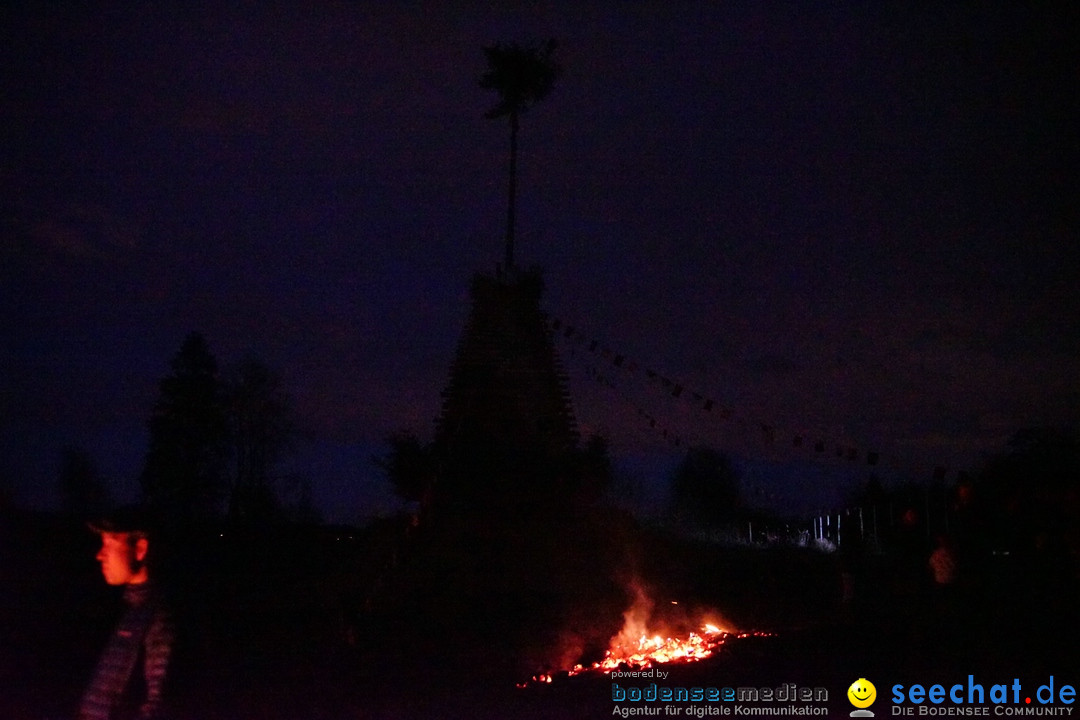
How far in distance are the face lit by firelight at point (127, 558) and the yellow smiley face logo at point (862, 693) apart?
21.7ft

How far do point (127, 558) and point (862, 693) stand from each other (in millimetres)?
6939

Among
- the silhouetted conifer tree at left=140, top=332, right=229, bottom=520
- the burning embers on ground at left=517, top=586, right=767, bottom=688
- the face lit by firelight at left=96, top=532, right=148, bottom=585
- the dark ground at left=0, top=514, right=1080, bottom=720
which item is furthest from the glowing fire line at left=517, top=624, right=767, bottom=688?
the silhouetted conifer tree at left=140, top=332, right=229, bottom=520

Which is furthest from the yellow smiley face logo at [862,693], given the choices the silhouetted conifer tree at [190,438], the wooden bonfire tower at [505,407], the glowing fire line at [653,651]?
the silhouetted conifer tree at [190,438]

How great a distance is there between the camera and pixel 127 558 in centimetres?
600

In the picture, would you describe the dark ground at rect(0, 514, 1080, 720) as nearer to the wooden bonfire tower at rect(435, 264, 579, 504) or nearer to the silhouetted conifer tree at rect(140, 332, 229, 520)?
the wooden bonfire tower at rect(435, 264, 579, 504)

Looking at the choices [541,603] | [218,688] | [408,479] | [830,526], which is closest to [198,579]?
[408,479]

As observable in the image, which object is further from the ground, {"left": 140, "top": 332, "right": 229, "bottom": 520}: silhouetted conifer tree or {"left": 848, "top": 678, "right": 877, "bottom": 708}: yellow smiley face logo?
{"left": 140, "top": 332, "right": 229, "bottom": 520}: silhouetted conifer tree

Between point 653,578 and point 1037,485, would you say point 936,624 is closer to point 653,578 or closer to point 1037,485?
point 1037,485

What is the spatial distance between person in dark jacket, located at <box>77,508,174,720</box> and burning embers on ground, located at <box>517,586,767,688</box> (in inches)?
235

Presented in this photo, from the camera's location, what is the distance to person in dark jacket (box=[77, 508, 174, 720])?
577cm

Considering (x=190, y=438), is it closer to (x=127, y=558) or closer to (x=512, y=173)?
(x=512, y=173)

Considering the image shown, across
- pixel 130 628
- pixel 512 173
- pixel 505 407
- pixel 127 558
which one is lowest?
pixel 130 628

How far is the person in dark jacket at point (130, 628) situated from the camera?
5773mm

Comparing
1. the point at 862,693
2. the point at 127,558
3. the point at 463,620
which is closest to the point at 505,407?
→ the point at 463,620
